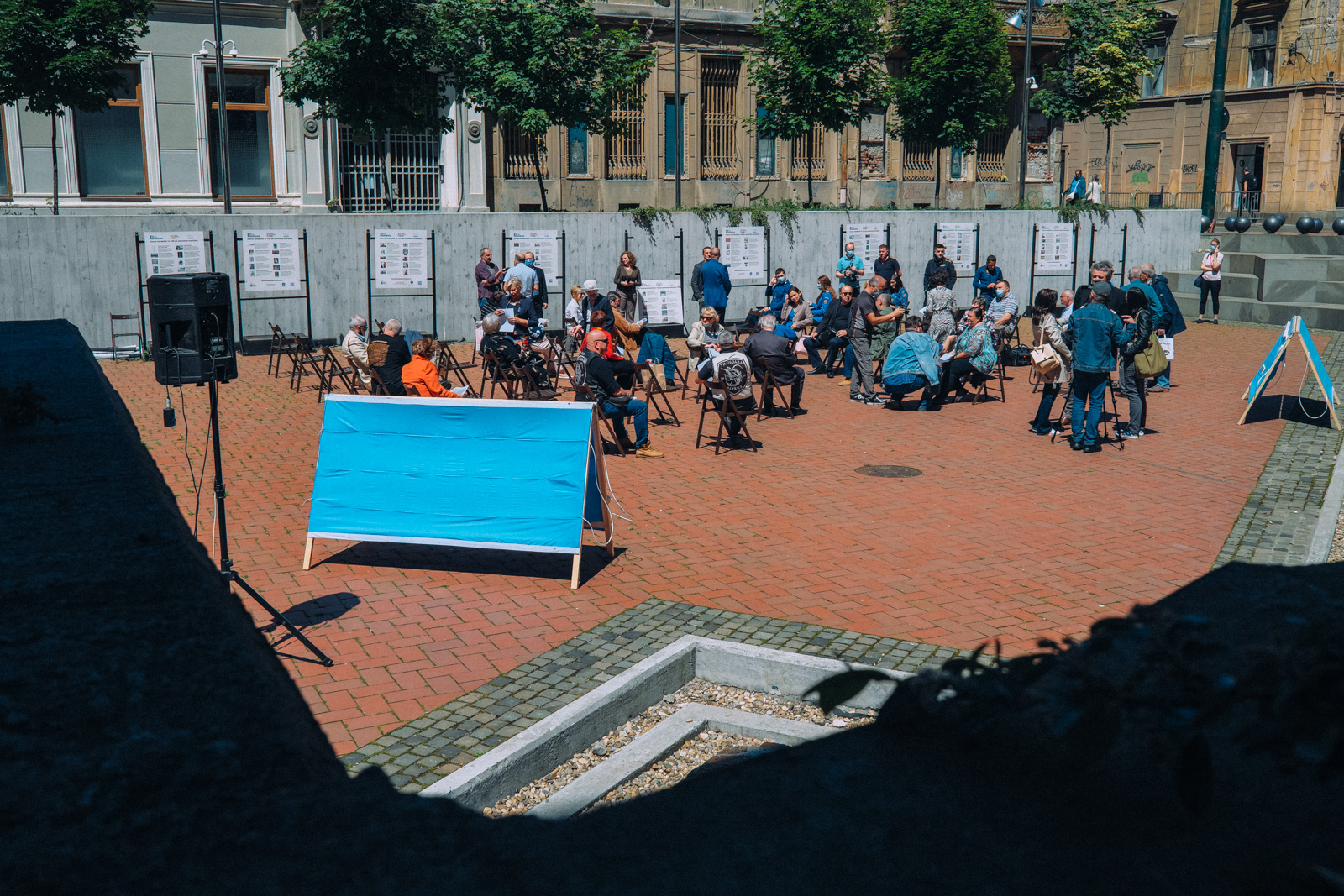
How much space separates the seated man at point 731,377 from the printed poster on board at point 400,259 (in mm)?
9146

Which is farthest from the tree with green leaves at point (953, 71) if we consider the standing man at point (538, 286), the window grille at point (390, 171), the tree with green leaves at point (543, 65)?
the standing man at point (538, 286)

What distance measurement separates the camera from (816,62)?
27094mm

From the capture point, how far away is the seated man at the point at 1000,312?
16.9 meters

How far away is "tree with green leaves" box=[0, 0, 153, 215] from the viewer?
19875 millimetres

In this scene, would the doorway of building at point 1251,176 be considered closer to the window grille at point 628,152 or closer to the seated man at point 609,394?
the window grille at point 628,152

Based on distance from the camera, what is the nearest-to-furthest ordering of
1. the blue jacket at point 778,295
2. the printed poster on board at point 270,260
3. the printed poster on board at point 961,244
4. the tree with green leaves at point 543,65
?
the printed poster on board at point 270,260 → the blue jacket at point 778,295 → the tree with green leaves at point 543,65 → the printed poster on board at point 961,244

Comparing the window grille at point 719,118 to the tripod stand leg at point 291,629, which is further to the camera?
the window grille at point 719,118

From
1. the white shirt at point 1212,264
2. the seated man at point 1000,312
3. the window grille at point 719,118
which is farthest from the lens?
the window grille at point 719,118

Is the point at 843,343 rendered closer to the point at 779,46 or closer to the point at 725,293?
the point at 725,293

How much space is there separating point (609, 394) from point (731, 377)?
1.41 metres

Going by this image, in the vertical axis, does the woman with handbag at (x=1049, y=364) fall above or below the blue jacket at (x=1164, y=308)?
below

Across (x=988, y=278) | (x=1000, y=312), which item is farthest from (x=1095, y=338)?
(x=988, y=278)

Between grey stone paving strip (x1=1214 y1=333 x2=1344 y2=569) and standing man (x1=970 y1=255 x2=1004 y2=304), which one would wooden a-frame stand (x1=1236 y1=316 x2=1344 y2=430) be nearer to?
grey stone paving strip (x1=1214 y1=333 x2=1344 y2=569)

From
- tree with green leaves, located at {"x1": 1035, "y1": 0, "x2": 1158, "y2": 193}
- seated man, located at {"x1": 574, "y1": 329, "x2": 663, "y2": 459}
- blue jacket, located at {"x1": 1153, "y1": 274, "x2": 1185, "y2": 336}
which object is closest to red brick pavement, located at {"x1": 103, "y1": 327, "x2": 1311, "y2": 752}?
seated man, located at {"x1": 574, "y1": 329, "x2": 663, "y2": 459}
